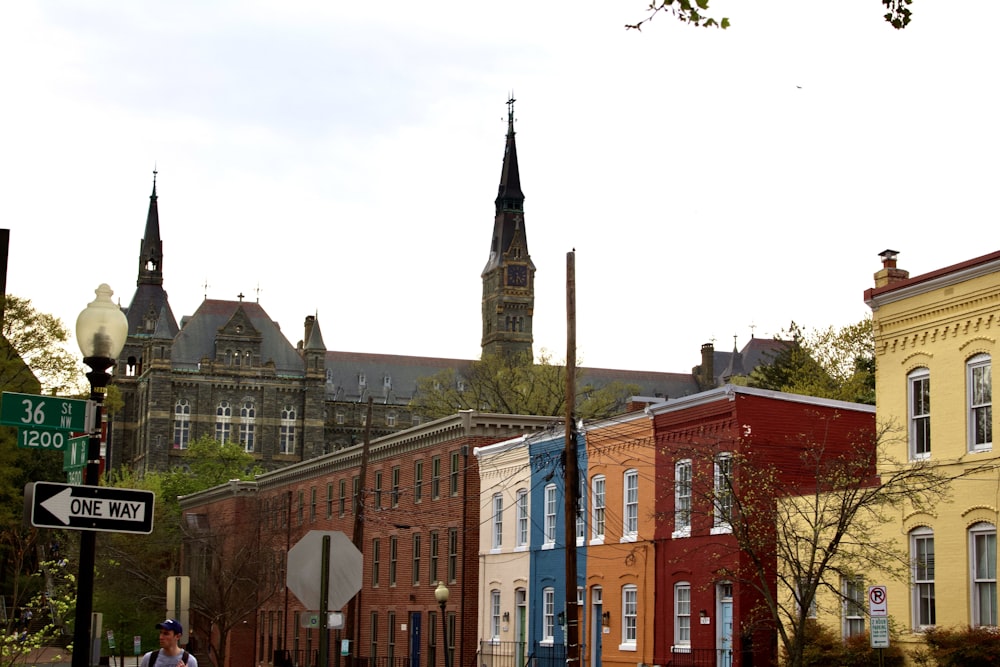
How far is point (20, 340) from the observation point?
1933 inches

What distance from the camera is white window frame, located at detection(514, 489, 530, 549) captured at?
164 ft

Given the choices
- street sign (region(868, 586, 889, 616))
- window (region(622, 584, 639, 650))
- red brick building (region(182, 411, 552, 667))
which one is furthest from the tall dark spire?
street sign (region(868, 586, 889, 616))

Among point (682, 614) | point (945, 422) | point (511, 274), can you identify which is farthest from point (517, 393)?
point (511, 274)

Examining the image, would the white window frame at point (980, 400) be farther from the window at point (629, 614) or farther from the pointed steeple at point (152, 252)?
the pointed steeple at point (152, 252)

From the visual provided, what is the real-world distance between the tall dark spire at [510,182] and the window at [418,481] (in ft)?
399

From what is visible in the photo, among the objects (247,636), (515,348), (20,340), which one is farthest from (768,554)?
(515,348)

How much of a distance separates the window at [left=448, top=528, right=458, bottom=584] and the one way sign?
137 ft

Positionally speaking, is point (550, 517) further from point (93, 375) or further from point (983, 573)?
point (93, 375)

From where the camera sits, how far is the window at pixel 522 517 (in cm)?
5003

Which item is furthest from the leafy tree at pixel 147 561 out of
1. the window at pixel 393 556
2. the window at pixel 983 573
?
the window at pixel 983 573

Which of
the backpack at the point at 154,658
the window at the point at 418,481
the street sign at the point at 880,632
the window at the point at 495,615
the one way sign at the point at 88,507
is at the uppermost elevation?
the window at the point at 418,481

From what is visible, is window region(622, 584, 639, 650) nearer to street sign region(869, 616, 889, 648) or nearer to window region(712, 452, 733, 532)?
window region(712, 452, 733, 532)

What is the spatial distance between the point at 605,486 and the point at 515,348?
5283 inches

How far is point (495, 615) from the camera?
169ft
